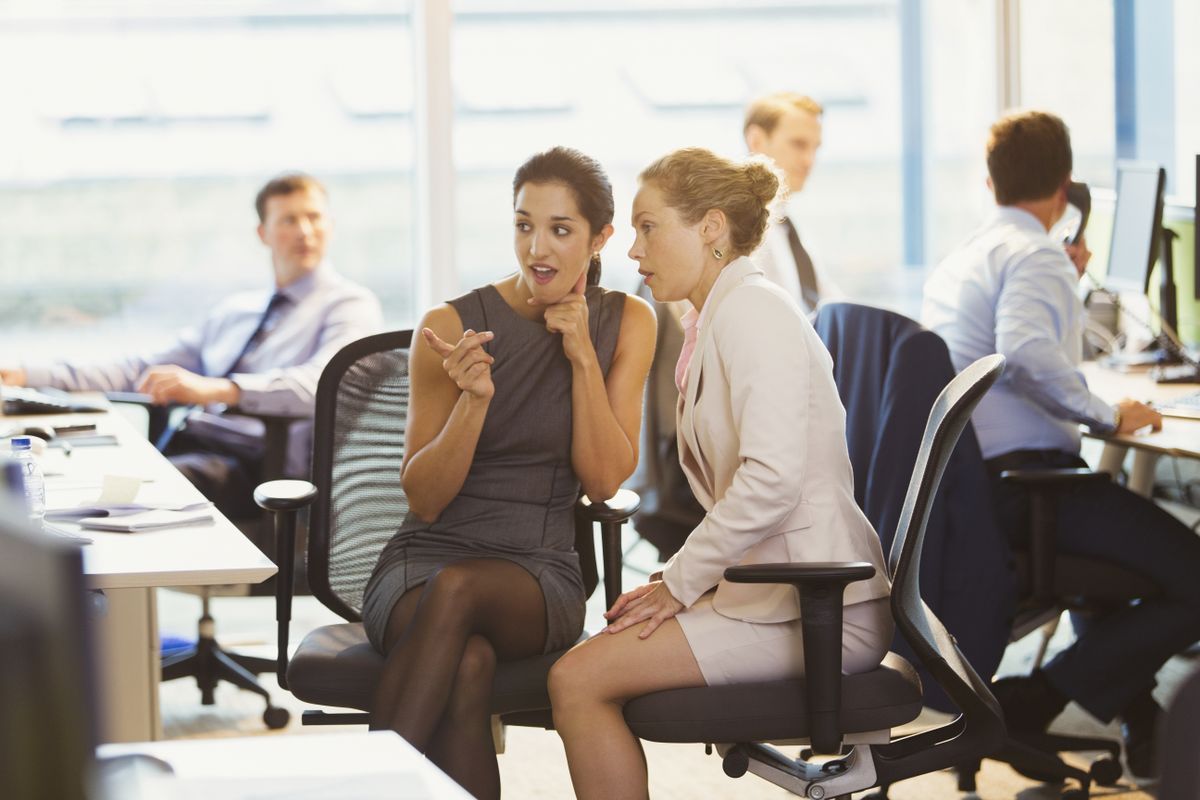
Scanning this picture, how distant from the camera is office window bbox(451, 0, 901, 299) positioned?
480cm

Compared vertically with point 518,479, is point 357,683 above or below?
below

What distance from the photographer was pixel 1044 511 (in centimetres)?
282

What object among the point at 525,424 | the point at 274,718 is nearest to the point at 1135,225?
the point at 525,424

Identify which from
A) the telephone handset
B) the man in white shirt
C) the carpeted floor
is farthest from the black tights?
the telephone handset

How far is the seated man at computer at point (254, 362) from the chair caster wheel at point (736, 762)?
5.69 feet

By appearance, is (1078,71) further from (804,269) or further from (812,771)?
(812,771)

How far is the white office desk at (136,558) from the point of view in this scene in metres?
1.82

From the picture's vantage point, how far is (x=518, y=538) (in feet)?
7.93

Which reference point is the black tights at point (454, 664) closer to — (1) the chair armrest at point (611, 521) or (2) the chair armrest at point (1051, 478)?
(1) the chair armrest at point (611, 521)

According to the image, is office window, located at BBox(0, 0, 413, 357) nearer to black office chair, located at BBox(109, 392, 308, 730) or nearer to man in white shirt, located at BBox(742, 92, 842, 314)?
black office chair, located at BBox(109, 392, 308, 730)

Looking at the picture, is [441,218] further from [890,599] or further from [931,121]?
[890,599]

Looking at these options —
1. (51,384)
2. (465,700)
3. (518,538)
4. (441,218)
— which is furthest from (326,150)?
(465,700)

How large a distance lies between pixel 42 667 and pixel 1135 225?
143 inches

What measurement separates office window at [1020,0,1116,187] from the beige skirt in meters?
3.30
